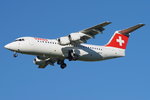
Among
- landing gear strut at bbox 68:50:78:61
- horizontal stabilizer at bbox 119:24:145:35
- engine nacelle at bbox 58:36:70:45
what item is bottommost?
landing gear strut at bbox 68:50:78:61

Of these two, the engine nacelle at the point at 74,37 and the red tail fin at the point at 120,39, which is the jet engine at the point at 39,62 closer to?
the engine nacelle at the point at 74,37

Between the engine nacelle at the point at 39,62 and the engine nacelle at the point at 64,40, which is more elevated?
the engine nacelle at the point at 64,40

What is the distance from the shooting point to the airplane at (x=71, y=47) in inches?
1827

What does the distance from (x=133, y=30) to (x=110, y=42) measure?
3.90 metres

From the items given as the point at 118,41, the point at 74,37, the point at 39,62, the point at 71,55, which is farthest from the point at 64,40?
the point at 118,41

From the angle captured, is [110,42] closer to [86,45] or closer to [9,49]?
[86,45]

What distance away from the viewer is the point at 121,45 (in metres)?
51.6

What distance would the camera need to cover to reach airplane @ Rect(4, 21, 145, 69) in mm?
46406

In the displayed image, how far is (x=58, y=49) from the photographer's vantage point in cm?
4722

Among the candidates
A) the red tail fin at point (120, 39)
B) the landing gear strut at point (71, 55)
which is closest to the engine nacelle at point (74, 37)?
the landing gear strut at point (71, 55)

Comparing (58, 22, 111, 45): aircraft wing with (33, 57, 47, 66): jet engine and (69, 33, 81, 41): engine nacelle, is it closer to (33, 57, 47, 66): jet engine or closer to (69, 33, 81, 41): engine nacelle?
(69, 33, 81, 41): engine nacelle

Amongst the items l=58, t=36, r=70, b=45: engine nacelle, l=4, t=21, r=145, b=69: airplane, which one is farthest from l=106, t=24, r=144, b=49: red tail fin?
l=58, t=36, r=70, b=45: engine nacelle

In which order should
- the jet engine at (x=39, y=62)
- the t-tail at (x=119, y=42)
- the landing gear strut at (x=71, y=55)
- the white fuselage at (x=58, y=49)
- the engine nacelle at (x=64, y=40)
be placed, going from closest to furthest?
the white fuselage at (x=58, y=49) → the engine nacelle at (x=64, y=40) → the landing gear strut at (x=71, y=55) → the t-tail at (x=119, y=42) → the jet engine at (x=39, y=62)


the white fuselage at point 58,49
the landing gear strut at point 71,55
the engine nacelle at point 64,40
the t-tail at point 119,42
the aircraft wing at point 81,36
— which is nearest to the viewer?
the white fuselage at point 58,49
